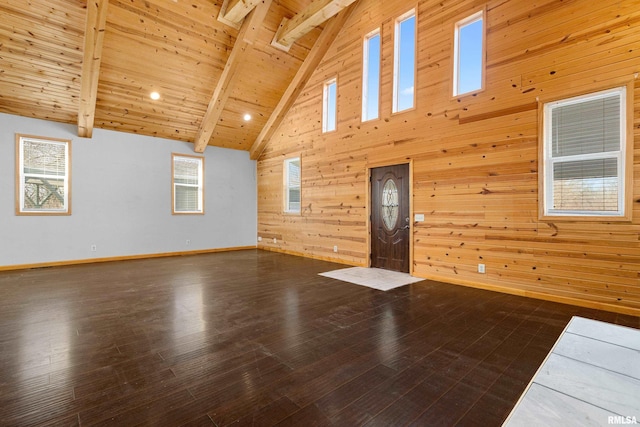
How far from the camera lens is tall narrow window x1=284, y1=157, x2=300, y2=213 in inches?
301

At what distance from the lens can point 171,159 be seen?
24.4 ft

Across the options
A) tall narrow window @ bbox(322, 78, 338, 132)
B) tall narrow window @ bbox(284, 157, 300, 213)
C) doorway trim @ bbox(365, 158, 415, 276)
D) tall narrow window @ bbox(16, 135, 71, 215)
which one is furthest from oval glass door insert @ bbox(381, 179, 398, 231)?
tall narrow window @ bbox(16, 135, 71, 215)

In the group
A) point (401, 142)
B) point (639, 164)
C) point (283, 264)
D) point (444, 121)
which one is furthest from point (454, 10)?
point (283, 264)

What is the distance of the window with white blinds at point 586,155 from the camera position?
10.9 feet

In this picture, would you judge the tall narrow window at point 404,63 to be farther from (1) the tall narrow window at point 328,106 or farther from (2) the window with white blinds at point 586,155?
(2) the window with white blinds at point 586,155

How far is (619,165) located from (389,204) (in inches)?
118

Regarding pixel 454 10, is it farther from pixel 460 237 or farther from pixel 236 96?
pixel 236 96

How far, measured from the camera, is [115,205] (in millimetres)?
6676

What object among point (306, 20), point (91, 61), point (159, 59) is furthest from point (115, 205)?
point (306, 20)

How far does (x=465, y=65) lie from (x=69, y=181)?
24.9 feet

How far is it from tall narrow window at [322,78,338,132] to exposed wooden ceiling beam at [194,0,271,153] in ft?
6.06

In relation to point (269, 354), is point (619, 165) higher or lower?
higher

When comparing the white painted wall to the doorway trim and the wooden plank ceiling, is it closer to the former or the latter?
the wooden plank ceiling

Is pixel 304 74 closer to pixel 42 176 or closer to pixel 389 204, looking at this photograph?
pixel 389 204
